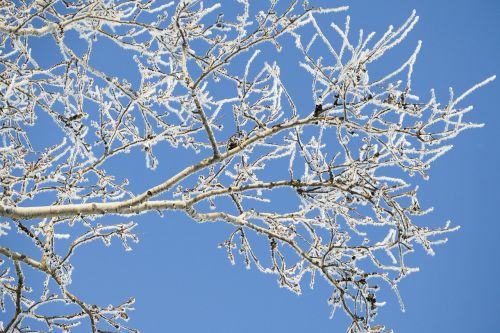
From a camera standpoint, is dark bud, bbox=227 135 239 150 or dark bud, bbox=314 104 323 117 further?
dark bud, bbox=227 135 239 150

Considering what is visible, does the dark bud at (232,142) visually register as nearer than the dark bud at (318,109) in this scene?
No

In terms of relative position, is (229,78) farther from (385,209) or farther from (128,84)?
(385,209)

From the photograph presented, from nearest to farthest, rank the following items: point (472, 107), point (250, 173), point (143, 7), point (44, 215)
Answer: point (472, 107) < point (44, 215) < point (250, 173) < point (143, 7)

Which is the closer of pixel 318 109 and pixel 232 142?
pixel 318 109

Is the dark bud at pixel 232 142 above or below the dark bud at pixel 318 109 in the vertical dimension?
above

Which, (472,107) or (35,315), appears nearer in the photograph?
(472,107)

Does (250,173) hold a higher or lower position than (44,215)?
higher

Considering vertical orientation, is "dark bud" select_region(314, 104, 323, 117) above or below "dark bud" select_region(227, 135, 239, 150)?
below

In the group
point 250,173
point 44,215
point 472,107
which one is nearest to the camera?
point 472,107

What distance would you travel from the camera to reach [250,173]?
4.12m

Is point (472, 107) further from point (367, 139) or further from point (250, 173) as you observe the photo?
point (250, 173)

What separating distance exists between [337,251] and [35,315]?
9.41 feet

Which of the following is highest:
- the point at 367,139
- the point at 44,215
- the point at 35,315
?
the point at 367,139

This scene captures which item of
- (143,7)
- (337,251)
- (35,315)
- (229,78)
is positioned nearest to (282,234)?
(337,251)
